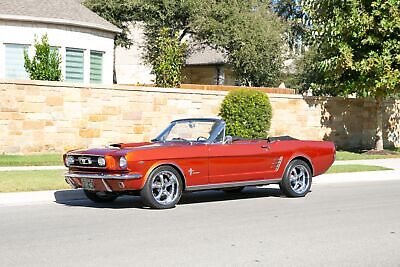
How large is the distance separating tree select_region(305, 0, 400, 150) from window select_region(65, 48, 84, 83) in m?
9.20

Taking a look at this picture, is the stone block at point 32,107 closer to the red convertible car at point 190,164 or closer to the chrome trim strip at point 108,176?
the red convertible car at point 190,164

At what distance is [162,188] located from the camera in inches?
432

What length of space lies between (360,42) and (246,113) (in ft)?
16.3

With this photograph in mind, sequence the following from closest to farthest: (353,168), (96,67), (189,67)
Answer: (353,168)
(96,67)
(189,67)

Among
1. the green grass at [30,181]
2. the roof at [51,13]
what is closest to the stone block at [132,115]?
the roof at [51,13]

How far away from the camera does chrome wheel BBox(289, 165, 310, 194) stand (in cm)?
1280

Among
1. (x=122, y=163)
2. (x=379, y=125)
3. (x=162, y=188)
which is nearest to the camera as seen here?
(x=122, y=163)

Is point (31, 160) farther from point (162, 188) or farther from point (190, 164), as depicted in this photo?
point (190, 164)

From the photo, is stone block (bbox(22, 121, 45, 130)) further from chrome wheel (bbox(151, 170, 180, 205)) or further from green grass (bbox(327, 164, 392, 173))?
chrome wheel (bbox(151, 170, 180, 205))

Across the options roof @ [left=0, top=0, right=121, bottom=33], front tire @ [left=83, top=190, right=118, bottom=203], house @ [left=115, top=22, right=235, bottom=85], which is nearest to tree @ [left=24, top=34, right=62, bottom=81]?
roof @ [left=0, top=0, right=121, bottom=33]

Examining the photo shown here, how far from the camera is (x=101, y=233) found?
867 cm

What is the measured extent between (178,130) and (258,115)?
11.3m

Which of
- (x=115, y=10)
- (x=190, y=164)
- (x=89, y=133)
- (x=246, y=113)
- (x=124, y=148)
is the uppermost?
(x=115, y=10)

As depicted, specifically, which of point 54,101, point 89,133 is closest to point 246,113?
point 89,133
